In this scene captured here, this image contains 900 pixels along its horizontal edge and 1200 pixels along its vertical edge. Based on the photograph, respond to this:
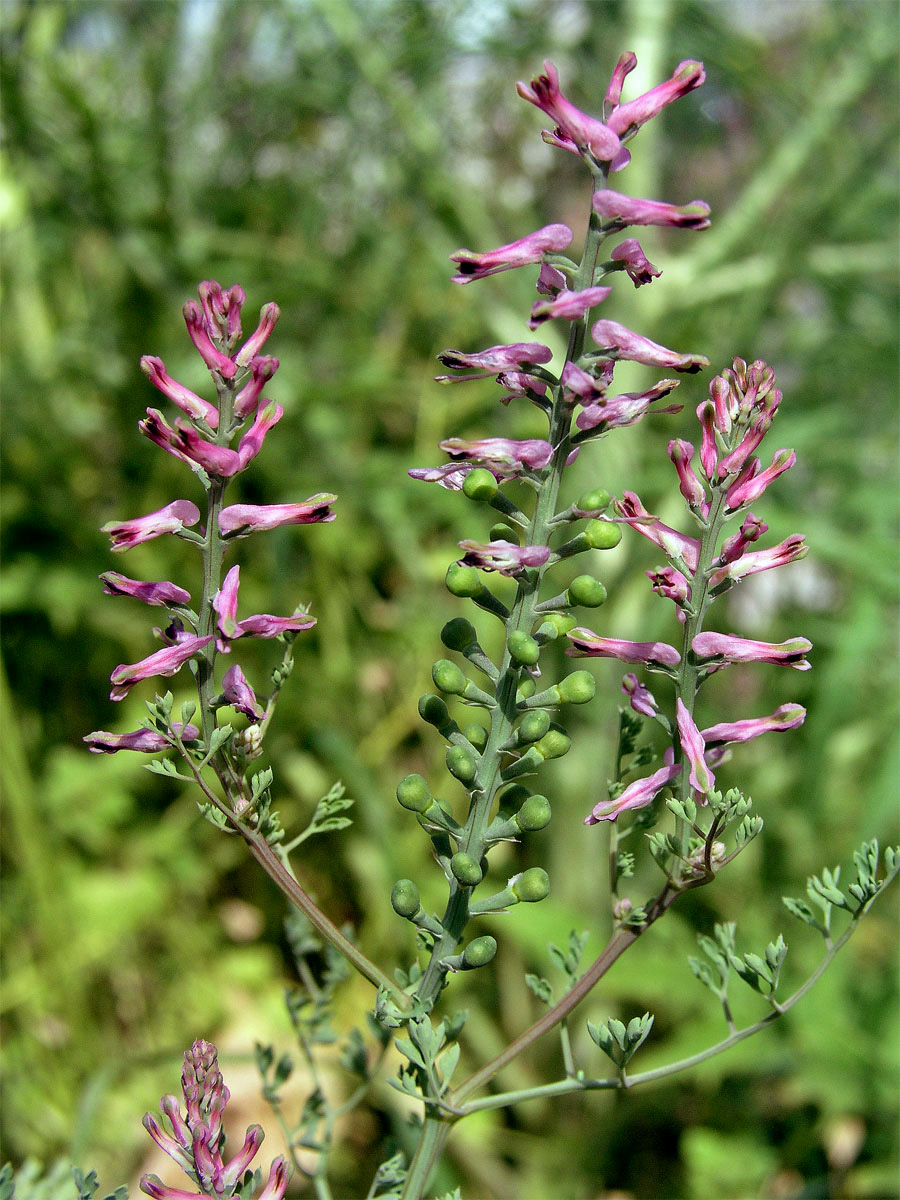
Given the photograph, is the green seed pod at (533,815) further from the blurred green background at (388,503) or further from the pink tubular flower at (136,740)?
the blurred green background at (388,503)

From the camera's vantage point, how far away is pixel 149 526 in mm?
641

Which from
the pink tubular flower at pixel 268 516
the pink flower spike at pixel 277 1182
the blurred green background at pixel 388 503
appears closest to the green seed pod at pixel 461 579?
the pink tubular flower at pixel 268 516

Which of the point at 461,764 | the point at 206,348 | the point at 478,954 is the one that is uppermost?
the point at 206,348

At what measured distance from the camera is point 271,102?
2.84 m

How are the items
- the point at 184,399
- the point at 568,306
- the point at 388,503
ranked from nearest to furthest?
1. the point at 568,306
2. the point at 184,399
3. the point at 388,503

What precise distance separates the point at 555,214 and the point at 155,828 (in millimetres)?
2357

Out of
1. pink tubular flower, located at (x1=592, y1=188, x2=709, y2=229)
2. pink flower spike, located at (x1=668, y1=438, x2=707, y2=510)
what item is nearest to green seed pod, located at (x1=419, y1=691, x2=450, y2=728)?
pink flower spike, located at (x1=668, y1=438, x2=707, y2=510)

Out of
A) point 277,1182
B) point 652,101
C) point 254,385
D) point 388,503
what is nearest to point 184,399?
point 254,385

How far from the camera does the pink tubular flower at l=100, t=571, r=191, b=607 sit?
2.07ft

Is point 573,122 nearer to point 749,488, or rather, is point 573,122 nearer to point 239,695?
point 749,488

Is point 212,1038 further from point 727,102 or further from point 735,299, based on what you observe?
point 727,102

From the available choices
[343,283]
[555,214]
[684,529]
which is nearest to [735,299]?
[684,529]

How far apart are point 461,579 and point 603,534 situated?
0.30 ft

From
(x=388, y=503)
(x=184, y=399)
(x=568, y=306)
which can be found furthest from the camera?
(x=388, y=503)
